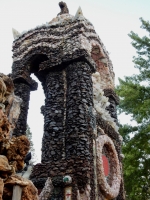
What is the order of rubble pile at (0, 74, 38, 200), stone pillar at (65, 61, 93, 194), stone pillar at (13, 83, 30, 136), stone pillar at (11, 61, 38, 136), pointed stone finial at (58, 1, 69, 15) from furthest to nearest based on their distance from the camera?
pointed stone finial at (58, 1, 69, 15)
stone pillar at (11, 61, 38, 136)
stone pillar at (13, 83, 30, 136)
stone pillar at (65, 61, 93, 194)
rubble pile at (0, 74, 38, 200)

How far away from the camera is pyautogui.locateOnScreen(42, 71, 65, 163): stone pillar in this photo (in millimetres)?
6484

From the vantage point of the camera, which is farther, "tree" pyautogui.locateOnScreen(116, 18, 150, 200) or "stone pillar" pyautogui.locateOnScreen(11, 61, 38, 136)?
"tree" pyautogui.locateOnScreen(116, 18, 150, 200)

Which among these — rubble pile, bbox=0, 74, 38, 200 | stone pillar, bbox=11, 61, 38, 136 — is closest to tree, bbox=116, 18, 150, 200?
stone pillar, bbox=11, 61, 38, 136

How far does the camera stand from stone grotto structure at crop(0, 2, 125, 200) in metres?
5.92

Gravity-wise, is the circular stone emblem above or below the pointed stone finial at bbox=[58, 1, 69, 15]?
below

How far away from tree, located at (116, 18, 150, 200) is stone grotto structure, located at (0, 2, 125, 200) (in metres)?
2.88

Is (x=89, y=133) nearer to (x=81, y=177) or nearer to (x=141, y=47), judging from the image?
(x=81, y=177)

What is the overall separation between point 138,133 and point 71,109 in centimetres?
611

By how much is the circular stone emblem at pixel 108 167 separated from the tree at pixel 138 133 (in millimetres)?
4050

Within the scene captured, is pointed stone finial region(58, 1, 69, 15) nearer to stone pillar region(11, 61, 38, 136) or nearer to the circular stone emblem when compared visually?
stone pillar region(11, 61, 38, 136)

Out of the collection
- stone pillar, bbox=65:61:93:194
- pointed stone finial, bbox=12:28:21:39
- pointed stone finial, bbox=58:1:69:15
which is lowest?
stone pillar, bbox=65:61:93:194

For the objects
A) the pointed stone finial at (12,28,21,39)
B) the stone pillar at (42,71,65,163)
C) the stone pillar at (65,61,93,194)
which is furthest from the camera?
the pointed stone finial at (12,28,21,39)

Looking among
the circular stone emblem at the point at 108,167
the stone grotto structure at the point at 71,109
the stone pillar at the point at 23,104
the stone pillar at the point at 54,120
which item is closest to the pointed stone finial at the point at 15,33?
the stone grotto structure at the point at 71,109

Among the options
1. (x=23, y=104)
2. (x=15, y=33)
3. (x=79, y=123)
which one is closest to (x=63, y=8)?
→ (x=15, y=33)
